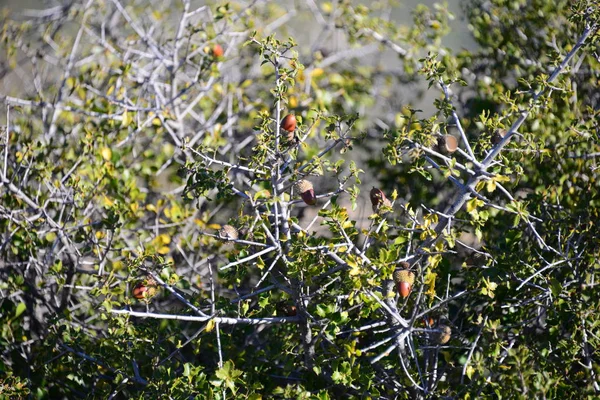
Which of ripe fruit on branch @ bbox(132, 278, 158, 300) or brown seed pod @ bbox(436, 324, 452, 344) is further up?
ripe fruit on branch @ bbox(132, 278, 158, 300)

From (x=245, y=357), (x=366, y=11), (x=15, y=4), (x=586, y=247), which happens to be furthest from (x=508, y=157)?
(x=15, y=4)

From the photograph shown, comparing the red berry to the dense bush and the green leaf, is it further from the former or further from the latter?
the green leaf

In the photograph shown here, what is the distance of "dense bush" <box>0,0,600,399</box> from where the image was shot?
190 centimetres

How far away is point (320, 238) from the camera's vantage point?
6.45ft

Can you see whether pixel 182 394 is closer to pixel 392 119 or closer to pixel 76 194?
pixel 76 194

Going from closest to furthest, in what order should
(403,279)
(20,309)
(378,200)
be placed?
(403,279) → (378,200) → (20,309)

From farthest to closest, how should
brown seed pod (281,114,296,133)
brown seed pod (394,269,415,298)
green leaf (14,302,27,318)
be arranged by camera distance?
green leaf (14,302,27,318), brown seed pod (281,114,296,133), brown seed pod (394,269,415,298)

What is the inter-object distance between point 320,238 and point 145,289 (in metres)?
0.63

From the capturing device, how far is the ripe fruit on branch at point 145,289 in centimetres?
203

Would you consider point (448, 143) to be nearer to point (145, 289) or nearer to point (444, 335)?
point (444, 335)

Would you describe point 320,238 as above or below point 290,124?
below

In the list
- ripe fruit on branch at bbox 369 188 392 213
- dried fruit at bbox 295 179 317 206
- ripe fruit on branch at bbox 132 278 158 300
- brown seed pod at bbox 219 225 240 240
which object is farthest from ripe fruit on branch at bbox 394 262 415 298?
ripe fruit on branch at bbox 132 278 158 300

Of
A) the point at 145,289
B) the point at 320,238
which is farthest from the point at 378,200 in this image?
the point at 145,289

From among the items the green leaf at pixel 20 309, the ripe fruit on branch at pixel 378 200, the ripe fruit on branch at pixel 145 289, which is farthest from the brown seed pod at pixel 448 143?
the green leaf at pixel 20 309
